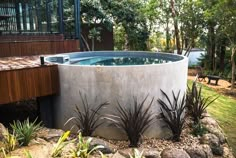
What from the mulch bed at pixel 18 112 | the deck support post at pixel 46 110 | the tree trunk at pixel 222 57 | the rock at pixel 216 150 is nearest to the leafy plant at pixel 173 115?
the rock at pixel 216 150

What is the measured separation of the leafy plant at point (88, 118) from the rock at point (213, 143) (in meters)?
2.38

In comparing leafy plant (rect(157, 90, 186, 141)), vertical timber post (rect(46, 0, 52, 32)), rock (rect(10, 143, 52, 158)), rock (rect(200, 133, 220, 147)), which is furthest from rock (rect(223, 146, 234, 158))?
vertical timber post (rect(46, 0, 52, 32))

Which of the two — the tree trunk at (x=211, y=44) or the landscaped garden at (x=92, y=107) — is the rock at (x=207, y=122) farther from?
the tree trunk at (x=211, y=44)

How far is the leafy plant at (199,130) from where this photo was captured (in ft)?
20.1

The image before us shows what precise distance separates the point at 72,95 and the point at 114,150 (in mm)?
1482

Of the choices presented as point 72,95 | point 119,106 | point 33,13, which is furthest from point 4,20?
point 119,106

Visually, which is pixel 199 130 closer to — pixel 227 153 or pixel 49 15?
pixel 227 153

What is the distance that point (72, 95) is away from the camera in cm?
555

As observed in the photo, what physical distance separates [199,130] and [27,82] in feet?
13.2

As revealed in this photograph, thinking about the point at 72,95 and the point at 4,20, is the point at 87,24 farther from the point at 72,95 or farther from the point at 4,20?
the point at 72,95

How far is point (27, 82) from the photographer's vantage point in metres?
5.11

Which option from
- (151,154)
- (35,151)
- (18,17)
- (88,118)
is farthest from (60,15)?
(151,154)

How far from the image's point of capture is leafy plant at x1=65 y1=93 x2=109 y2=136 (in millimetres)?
5312

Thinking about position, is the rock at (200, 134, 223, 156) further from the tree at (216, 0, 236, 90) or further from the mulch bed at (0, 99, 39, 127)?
the tree at (216, 0, 236, 90)
